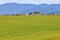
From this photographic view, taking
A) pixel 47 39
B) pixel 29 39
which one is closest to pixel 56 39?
pixel 47 39

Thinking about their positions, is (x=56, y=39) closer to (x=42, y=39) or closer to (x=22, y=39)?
(x=42, y=39)

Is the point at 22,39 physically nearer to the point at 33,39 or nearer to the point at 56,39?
the point at 33,39

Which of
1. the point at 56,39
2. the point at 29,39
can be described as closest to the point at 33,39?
the point at 29,39

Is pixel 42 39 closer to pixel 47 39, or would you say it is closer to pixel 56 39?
pixel 47 39

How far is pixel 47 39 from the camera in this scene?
19141mm

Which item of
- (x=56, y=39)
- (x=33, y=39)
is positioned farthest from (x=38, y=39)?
(x=56, y=39)

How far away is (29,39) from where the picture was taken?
19.1 m

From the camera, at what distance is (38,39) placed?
19062 mm

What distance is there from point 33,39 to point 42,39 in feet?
2.86

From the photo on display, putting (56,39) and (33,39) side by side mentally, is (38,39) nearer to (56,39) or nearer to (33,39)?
(33,39)

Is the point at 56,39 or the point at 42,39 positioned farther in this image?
the point at 42,39

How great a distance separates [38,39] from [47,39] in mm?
792

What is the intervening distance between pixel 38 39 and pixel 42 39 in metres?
0.46

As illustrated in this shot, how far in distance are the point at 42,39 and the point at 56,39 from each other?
1.71m
